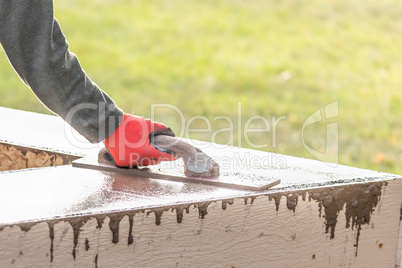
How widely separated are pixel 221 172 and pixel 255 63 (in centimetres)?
391

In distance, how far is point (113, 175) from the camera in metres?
1.82

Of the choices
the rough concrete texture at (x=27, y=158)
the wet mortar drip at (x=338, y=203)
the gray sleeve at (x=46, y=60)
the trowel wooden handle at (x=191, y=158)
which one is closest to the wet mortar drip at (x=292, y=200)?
the wet mortar drip at (x=338, y=203)

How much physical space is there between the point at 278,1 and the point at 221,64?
5.63 ft

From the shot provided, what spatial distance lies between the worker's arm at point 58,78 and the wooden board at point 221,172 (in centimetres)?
7

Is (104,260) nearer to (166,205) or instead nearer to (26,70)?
(166,205)

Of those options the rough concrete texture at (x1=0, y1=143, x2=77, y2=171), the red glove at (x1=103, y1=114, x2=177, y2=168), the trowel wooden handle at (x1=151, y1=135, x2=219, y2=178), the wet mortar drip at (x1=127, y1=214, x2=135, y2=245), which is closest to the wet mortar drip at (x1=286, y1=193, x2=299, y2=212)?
the trowel wooden handle at (x1=151, y1=135, x2=219, y2=178)

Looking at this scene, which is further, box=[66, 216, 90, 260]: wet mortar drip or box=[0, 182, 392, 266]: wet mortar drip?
box=[0, 182, 392, 266]: wet mortar drip

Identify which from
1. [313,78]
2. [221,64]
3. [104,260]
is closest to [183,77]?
[221,64]

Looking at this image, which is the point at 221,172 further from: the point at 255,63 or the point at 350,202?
the point at 255,63

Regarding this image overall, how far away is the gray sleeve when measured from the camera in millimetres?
1591

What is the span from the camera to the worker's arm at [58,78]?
1.59m

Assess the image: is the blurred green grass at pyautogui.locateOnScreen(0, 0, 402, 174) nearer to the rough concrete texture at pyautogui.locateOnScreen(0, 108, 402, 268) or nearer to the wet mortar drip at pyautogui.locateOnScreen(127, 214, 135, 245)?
the rough concrete texture at pyautogui.locateOnScreen(0, 108, 402, 268)

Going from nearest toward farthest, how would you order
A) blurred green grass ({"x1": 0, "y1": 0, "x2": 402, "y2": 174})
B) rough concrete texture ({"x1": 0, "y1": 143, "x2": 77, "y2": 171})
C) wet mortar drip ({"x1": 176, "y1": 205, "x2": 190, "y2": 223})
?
1. wet mortar drip ({"x1": 176, "y1": 205, "x2": 190, "y2": 223})
2. rough concrete texture ({"x1": 0, "y1": 143, "x2": 77, "y2": 171})
3. blurred green grass ({"x1": 0, "y1": 0, "x2": 402, "y2": 174})

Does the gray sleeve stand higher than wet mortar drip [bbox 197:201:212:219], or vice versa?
the gray sleeve
